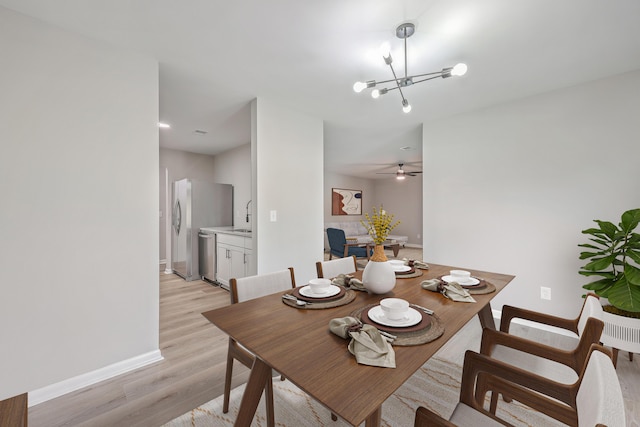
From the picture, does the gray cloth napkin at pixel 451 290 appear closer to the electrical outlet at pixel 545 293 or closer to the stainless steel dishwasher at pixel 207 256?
the electrical outlet at pixel 545 293

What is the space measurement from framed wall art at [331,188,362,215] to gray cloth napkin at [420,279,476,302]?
22.0ft

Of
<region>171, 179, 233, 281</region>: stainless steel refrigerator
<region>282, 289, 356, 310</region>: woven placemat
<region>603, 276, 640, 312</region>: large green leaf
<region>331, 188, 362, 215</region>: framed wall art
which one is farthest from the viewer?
<region>331, 188, 362, 215</region>: framed wall art

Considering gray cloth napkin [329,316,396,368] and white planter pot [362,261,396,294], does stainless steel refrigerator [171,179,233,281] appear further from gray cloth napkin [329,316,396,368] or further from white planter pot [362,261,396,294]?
gray cloth napkin [329,316,396,368]

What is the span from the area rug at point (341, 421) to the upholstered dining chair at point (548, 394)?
2.10ft

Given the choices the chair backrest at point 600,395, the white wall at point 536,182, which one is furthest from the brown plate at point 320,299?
the white wall at point 536,182

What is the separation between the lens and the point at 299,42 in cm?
193

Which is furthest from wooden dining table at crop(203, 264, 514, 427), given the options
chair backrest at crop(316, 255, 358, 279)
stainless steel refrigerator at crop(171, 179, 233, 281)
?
stainless steel refrigerator at crop(171, 179, 233, 281)

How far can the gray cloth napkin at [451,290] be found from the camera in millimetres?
1404

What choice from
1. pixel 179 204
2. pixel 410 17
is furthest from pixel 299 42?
pixel 179 204

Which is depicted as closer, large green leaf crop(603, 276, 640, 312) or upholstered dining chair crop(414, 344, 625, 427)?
upholstered dining chair crop(414, 344, 625, 427)

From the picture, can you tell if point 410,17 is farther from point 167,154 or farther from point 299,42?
point 167,154

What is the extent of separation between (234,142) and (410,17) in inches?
142

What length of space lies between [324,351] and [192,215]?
13.8ft

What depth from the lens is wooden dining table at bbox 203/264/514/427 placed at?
0.72m
